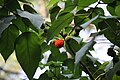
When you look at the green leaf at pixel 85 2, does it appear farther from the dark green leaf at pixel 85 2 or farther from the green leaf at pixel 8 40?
the green leaf at pixel 8 40

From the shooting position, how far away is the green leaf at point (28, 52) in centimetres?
52

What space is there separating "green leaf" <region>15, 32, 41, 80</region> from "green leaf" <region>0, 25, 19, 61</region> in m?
0.04

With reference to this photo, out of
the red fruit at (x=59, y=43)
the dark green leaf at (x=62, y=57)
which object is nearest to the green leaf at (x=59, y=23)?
the red fruit at (x=59, y=43)

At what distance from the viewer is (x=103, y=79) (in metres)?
0.60

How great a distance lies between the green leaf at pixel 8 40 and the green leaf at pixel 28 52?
0.04 meters

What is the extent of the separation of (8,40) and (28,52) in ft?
0.22

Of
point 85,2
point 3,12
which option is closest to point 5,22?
point 3,12

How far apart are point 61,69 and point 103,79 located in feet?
0.63

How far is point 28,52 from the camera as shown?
1.77 ft

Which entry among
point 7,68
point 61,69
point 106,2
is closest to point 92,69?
point 61,69

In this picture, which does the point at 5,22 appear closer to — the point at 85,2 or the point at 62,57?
the point at 85,2

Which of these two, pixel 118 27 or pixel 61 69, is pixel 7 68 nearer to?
pixel 61 69

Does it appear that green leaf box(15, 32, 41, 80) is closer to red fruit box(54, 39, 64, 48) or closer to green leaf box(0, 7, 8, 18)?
green leaf box(0, 7, 8, 18)

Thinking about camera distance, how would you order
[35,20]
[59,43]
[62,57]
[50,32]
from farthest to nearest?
[62,57] < [59,43] < [50,32] < [35,20]
